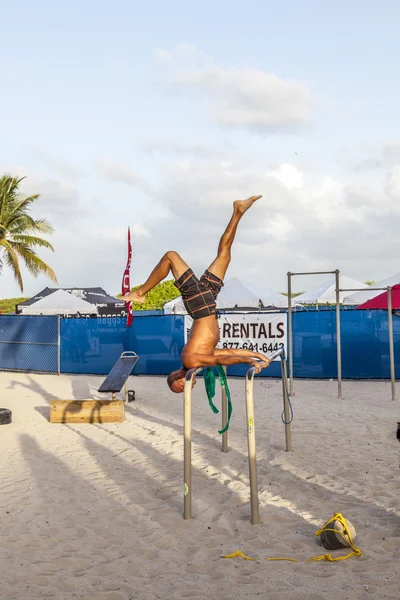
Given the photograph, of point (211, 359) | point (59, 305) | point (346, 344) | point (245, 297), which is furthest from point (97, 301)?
point (211, 359)

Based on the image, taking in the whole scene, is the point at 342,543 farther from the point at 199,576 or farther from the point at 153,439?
the point at 153,439

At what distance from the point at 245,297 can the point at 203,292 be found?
68.9ft

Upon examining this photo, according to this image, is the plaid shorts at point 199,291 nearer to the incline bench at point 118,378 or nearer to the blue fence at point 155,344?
the incline bench at point 118,378

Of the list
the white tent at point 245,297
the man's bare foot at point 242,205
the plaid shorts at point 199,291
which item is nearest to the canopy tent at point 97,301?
the white tent at point 245,297

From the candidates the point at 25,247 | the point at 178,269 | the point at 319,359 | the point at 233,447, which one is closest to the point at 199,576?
the point at 178,269

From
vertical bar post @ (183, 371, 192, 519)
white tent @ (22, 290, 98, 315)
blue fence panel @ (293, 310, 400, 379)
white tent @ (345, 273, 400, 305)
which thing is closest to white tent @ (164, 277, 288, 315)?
white tent @ (345, 273, 400, 305)

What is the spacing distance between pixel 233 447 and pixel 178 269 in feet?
13.1

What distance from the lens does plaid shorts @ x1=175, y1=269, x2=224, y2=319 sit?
4.86 metres

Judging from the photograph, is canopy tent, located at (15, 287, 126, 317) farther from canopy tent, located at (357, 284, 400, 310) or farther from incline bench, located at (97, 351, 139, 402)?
incline bench, located at (97, 351, 139, 402)

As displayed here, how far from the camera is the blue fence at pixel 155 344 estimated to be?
14883 millimetres

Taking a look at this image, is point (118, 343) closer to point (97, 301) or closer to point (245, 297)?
point (245, 297)

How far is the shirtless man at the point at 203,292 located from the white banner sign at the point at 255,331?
29.2ft

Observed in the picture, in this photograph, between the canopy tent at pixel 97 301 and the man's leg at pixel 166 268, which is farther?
the canopy tent at pixel 97 301

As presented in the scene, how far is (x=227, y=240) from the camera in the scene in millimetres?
4918
